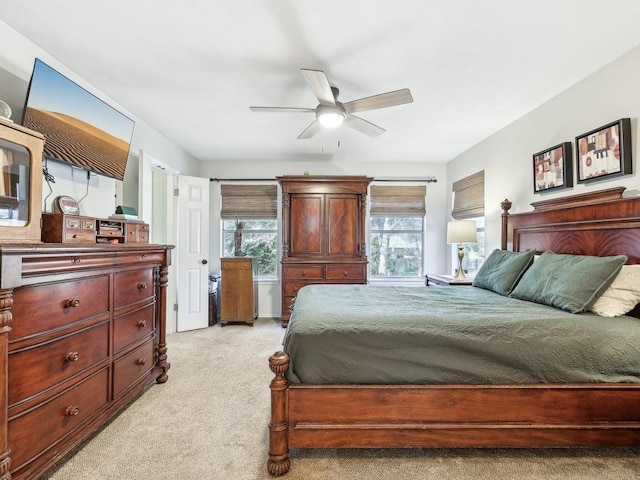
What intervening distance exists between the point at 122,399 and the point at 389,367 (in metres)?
1.74

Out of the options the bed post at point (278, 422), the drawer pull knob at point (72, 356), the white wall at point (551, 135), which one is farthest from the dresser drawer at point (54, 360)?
the white wall at point (551, 135)

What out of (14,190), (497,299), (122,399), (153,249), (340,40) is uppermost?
(340,40)

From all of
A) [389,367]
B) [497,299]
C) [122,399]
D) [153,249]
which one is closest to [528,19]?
[497,299]

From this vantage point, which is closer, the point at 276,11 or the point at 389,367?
the point at 389,367

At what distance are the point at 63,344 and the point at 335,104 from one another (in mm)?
2260

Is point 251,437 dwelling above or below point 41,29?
below

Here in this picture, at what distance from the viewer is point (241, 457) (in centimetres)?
175

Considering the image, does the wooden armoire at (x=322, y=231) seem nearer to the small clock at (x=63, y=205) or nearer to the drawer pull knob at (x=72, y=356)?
→ the small clock at (x=63, y=205)

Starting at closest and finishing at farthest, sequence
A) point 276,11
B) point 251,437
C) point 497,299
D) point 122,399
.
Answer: point 276,11, point 251,437, point 122,399, point 497,299

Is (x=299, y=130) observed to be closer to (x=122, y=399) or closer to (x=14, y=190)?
(x=14, y=190)

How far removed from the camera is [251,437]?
1940 mm

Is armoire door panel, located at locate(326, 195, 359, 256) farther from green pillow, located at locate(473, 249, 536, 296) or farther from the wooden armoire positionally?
Answer: green pillow, located at locate(473, 249, 536, 296)

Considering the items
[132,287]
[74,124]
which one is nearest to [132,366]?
[132,287]

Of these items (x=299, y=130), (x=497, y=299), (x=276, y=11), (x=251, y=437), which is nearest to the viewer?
(x=276, y=11)
